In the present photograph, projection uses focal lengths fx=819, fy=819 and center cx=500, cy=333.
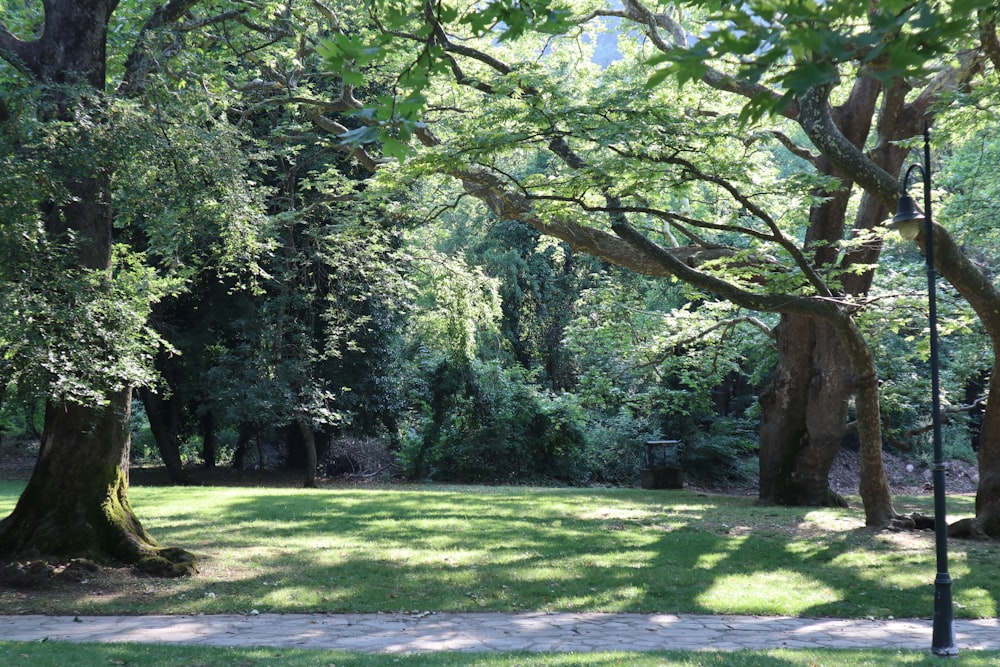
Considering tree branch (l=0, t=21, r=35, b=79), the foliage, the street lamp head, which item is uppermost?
tree branch (l=0, t=21, r=35, b=79)

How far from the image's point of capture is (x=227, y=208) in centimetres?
1049

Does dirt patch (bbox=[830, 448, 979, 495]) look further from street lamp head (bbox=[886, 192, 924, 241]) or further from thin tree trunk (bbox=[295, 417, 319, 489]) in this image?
street lamp head (bbox=[886, 192, 924, 241])

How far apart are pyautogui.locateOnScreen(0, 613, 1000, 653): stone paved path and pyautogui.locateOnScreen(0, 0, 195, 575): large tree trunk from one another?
1.87 m

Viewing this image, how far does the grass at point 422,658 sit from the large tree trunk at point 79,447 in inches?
127

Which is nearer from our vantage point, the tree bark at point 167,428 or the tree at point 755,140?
the tree at point 755,140

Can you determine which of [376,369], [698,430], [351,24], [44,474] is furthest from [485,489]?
[44,474]

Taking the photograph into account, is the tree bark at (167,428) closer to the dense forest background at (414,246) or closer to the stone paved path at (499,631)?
the dense forest background at (414,246)

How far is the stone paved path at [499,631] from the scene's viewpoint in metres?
7.12

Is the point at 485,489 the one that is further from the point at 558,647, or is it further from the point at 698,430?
the point at 558,647

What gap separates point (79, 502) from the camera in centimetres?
Result: 986

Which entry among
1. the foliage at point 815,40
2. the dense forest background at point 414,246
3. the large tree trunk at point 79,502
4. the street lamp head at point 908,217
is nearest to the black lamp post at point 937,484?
the street lamp head at point 908,217

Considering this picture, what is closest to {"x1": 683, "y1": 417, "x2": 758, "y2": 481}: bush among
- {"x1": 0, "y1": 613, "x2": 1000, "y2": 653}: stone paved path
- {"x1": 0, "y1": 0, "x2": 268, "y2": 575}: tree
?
{"x1": 0, "y1": 613, "x2": 1000, "y2": 653}: stone paved path

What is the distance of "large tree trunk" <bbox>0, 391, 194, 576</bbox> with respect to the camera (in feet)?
31.9

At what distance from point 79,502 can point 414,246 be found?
14980 millimetres
